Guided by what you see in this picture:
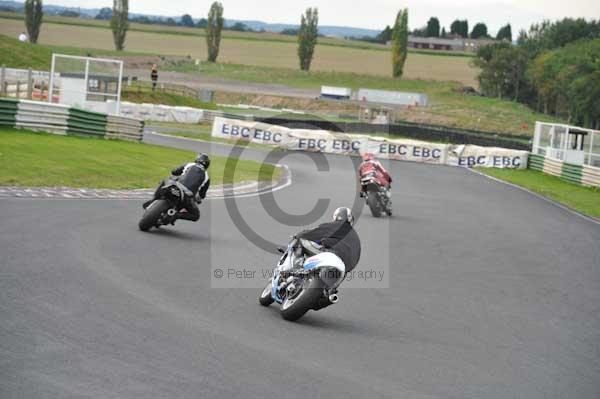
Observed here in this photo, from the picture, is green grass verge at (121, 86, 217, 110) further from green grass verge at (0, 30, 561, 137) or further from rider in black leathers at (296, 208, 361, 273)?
rider in black leathers at (296, 208, 361, 273)

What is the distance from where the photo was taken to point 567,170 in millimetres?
38750

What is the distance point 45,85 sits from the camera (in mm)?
40844

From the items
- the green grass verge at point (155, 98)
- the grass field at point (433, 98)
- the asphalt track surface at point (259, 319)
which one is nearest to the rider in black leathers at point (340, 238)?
the asphalt track surface at point (259, 319)

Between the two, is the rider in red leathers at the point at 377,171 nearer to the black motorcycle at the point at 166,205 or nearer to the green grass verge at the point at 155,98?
the black motorcycle at the point at 166,205

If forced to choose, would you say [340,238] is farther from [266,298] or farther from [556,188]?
[556,188]

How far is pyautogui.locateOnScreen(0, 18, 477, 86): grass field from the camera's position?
116312 millimetres

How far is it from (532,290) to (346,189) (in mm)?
13706

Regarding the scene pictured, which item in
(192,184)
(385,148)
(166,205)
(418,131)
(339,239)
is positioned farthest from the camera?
(418,131)

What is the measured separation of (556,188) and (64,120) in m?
18.0

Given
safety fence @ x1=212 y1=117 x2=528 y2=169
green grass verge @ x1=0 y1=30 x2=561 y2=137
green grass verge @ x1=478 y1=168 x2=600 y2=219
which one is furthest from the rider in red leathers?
green grass verge @ x1=0 y1=30 x2=561 y2=137

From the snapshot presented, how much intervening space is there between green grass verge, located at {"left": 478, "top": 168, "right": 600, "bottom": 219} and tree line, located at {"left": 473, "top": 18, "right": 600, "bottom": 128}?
34.9 metres

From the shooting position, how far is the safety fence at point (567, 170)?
118ft

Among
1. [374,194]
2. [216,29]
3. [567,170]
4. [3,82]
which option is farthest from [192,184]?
[216,29]

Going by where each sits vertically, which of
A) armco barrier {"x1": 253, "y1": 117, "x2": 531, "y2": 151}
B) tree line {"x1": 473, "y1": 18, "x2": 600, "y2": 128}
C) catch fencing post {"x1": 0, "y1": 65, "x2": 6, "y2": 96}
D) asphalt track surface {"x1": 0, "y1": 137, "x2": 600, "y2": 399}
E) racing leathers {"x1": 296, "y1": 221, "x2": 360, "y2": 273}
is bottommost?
asphalt track surface {"x1": 0, "y1": 137, "x2": 600, "y2": 399}
